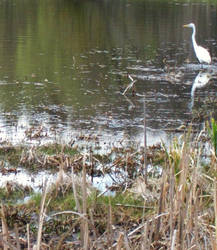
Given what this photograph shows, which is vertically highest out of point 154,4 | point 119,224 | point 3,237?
point 154,4

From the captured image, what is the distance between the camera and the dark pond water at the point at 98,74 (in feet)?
37.9

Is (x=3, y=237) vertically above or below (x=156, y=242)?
above

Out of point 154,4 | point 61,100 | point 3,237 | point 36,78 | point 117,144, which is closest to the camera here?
point 3,237

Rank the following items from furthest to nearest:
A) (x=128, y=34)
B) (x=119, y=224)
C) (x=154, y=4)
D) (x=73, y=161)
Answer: (x=154, y=4) → (x=128, y=34) → (x=73, y=161) → (x=119, y=224)

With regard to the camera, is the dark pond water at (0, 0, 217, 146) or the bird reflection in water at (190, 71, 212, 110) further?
the bird reflection in water at (190, 71, 212, 110)

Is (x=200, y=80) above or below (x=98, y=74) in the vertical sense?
below

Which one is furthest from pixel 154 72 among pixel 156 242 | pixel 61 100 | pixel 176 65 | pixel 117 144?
pixel 156 242

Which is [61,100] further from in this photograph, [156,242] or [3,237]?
[3,237]

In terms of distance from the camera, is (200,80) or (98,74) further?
(98,74)

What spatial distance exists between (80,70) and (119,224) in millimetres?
11042

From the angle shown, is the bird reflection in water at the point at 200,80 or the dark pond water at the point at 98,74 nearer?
the dark pond water at the point at 98,74

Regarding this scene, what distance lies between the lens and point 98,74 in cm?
1667

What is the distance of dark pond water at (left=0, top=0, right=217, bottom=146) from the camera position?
37.9 ft

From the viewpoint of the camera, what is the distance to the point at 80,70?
56.0ft
